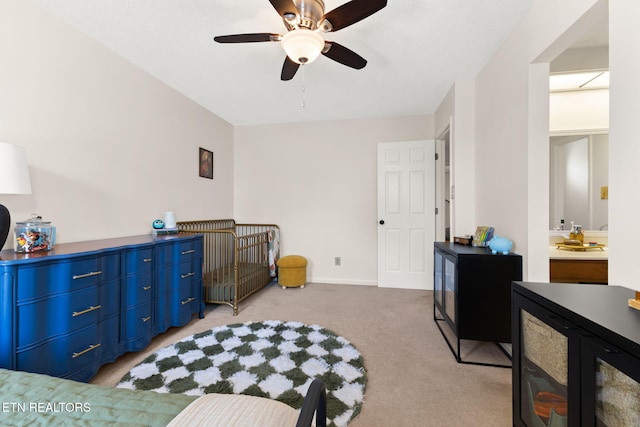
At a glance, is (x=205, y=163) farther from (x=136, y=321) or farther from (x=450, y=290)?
(x=450, y=290)

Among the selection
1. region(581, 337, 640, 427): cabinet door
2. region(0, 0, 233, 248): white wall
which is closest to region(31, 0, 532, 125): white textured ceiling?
region(0, 0, 233, 248): white wall

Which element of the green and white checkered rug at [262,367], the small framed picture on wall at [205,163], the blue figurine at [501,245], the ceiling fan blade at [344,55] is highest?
the ceiling fan blade at [344,55]

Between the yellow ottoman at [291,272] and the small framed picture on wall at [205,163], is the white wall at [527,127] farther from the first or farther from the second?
the small framed picture on wall at [205,163]

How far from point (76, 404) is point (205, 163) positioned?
3225 mm

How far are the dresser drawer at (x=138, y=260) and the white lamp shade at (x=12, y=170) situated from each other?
0.68 metres

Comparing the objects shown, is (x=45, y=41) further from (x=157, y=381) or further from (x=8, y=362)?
(x=157, y=381)

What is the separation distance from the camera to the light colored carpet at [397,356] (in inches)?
55.9

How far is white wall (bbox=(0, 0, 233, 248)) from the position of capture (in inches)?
66.1

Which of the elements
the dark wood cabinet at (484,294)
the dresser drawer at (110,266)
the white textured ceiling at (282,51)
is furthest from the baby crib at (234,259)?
the dark wood cabinet at (484,294)

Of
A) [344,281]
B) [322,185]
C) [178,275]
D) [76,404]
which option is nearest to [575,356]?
[76,404]

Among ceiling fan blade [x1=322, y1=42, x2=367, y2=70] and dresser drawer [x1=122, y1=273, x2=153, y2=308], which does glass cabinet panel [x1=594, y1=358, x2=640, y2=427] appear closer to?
ceiling fan blade [x1=322, y1=42, x2=367, y2=70]

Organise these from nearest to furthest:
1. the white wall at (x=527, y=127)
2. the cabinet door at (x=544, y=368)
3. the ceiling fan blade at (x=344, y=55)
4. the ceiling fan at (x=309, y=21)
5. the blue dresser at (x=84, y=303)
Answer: the cabinet door at (x=544, y=368), the blue dresser at (x=84, y=303), the ceiling fan at (x=309, y=21), the white wall at (x=527, y=127), the ceiling fan blade at (x=344, y=55)

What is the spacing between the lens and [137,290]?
6.42 ft

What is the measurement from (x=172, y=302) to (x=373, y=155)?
3098 mm
